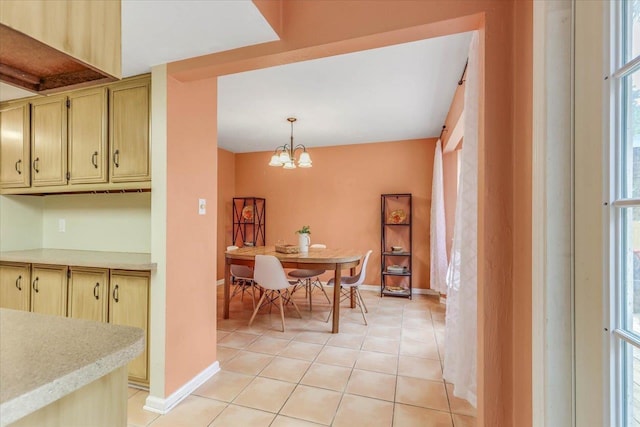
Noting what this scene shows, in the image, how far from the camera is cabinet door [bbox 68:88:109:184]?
2113 millimetres

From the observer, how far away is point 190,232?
2.04 m

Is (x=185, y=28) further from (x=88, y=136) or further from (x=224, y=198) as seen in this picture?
(x=224, y=198)

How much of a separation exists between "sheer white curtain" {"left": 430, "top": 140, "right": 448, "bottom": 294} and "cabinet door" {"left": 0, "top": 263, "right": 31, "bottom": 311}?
4.28 m

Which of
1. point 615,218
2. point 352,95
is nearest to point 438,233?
point 352,95

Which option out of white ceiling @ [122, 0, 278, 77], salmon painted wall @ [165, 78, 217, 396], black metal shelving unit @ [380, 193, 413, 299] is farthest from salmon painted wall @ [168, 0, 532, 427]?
black metal shelving unit @ [380, 193, 413, 299]

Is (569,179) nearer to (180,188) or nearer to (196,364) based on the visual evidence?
(180,188)

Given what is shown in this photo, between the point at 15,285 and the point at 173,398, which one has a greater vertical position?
the point at 15,285

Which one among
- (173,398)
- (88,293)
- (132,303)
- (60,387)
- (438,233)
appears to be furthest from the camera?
(438,233)

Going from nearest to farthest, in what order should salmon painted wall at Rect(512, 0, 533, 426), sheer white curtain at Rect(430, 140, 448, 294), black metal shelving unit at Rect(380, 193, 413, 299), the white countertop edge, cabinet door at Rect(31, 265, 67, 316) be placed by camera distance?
the white countertop edge, salmon painted wall at Rect(512, 0, 533, 426), cabinet door at Rect(31, 265, 67, 316), sheer white curtain at Rect(430, 140, 448, 294), black metal shelving unit at Rect(380, 193, 413, 299)

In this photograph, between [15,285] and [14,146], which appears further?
[14,146]

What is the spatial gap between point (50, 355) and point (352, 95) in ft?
9.55

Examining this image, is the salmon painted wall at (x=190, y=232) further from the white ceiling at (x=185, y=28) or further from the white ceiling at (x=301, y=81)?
the white ceiling at (x=301, y=81)

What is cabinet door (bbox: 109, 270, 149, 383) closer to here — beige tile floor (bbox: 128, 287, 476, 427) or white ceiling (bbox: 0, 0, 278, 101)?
beige tile floor (bbox: 128, 287, 476, 427)

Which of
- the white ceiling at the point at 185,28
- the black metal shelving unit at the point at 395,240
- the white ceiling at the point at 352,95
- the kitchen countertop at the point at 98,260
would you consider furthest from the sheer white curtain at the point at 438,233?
the kitchen countertop at the point at 98,260
